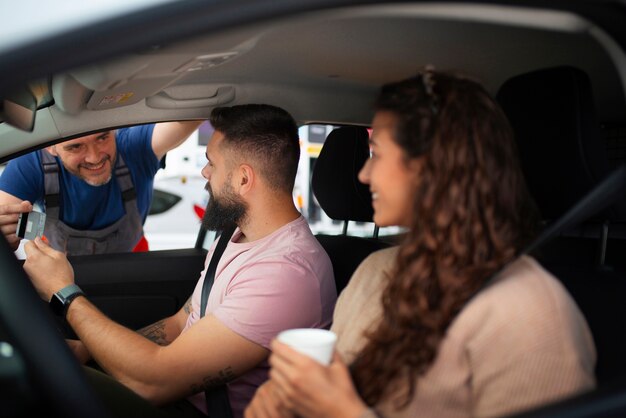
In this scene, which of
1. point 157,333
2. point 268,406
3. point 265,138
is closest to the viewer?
point 268,406

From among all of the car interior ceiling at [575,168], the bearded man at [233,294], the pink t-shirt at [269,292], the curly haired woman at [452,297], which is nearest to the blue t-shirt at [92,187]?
the car interior ceiling at [575,168]

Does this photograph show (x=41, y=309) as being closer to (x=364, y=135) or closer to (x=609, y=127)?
(x=364, y=135)

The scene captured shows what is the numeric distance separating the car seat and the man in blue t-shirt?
1.43 metres

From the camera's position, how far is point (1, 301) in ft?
3.27

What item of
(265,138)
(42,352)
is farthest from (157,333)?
(42,352)

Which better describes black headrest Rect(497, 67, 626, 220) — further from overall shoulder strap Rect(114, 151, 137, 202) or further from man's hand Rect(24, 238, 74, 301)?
overall shoulder strap Rect(114, 151, 137, 202)

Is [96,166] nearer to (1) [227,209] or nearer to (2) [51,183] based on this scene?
(2) [51,183]

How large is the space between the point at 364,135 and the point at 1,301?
1.35 metres

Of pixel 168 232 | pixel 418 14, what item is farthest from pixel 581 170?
pixel 168 232

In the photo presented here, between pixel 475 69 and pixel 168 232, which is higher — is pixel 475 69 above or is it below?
above

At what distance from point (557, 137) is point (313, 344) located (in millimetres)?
666

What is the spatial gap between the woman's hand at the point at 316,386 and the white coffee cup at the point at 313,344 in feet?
0.04

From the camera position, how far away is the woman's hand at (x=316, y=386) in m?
1.03

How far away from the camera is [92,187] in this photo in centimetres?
269
